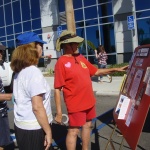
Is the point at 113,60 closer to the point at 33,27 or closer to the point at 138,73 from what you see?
the point at 33,27

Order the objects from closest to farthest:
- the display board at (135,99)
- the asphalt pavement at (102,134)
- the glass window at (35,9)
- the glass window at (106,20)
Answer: the display board at (135,99)
the asphalt pavement at (102,134)
the glass window at (106,20)
the glass window at (35,9)

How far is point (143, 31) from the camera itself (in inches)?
635

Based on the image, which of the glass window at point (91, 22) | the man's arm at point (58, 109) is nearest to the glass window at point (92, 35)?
the glass window at point (91, 22)

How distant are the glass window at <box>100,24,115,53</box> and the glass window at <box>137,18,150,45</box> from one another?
1.73 metres

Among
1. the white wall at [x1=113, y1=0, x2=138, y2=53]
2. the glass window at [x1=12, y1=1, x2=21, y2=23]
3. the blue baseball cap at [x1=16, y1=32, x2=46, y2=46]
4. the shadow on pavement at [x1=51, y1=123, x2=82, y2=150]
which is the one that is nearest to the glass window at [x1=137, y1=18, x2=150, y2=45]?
the white wall at [x1=113, y1=0, x2=138, y2=53]

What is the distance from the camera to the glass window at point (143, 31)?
1599 cm

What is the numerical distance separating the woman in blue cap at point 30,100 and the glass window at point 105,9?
50.1 feet

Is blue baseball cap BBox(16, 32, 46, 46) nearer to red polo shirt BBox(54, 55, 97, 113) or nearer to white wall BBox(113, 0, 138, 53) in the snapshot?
red polo shirt BBox(54, 55, 97, 113)

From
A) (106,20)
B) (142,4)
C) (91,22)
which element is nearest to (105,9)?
(106,20)

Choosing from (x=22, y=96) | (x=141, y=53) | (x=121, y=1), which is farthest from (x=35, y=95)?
(x=121, y=1)

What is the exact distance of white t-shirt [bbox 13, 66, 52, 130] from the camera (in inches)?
94.3

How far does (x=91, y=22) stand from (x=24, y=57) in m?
16.2

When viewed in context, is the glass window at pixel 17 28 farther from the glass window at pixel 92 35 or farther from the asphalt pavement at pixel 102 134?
the asphalt pavement at pixel 102 134

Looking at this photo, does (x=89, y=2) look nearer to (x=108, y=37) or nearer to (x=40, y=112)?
(x=108, y=37)
